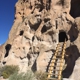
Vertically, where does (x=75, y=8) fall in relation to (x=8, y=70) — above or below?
above

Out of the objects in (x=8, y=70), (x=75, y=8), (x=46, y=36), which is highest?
(x=75, y=8)

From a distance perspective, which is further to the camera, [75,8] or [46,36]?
[75,8]

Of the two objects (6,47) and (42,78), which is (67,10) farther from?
(6,47)

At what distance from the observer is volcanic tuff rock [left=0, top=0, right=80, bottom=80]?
16.6 meters

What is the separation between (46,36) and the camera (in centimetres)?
1914

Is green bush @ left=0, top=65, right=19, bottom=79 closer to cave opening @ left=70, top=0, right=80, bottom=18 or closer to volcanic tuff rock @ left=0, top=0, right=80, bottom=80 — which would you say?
volcanic tuff rock @ left=0, top=0, right=80, bottom=80


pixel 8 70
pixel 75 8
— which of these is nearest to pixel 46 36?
pixel 8 70

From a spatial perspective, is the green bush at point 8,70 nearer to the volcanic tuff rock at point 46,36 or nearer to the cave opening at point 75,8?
the volcanic tuff rock at point 46,36

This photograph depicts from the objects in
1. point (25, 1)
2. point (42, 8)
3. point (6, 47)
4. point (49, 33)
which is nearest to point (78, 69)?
point (49, 33)

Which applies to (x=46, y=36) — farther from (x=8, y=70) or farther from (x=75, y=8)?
(x=75, y=8)

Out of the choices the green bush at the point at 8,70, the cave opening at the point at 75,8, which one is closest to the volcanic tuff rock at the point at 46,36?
the cave opening at the point at 75,8

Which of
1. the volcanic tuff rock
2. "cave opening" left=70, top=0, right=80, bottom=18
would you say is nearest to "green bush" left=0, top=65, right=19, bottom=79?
the volcanic tuff rock

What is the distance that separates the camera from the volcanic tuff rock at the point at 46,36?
16.6 metres

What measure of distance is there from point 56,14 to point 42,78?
7.79m
